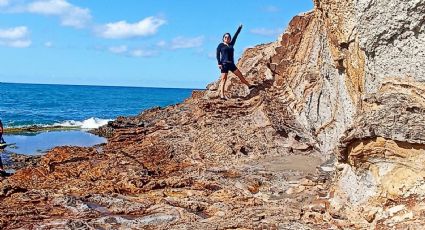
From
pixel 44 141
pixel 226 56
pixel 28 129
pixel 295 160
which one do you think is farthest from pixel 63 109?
pixel 295 160

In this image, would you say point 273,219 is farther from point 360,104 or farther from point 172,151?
point 172,151

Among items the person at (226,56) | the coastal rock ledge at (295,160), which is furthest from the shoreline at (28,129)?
the person at (226,56)

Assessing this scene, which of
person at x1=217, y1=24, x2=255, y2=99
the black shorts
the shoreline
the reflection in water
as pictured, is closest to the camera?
person at x1=217, y1=24, x2=255, y2=99

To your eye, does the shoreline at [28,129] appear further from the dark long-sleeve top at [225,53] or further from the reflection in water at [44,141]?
the dark long-sleeve top at [225,53]

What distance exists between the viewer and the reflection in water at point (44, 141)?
18359 mm

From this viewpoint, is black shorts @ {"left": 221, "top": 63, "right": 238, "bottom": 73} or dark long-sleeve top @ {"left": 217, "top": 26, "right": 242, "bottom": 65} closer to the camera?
dark long-sleeve top @ {"left": 217, "top": 26, "right": 242, "bottom": 65}

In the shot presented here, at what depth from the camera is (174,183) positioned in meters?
9.37

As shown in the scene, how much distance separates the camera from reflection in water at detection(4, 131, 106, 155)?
18.4 meters

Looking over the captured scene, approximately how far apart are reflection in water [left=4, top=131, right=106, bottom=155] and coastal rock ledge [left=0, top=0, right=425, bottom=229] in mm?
5248

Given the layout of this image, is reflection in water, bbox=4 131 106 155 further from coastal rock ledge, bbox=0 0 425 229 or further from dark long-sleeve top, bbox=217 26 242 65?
dark long-sleeve top, bbox=217 26 242 65

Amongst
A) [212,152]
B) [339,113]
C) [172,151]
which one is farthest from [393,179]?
[172,151]

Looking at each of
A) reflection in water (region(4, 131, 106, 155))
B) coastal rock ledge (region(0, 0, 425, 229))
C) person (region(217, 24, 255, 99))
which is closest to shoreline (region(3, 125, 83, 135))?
reflection in water (region(4, 131, 106, 155))

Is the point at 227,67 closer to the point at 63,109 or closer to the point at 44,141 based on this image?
the point at 44,141

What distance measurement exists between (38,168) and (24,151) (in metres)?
6.58
